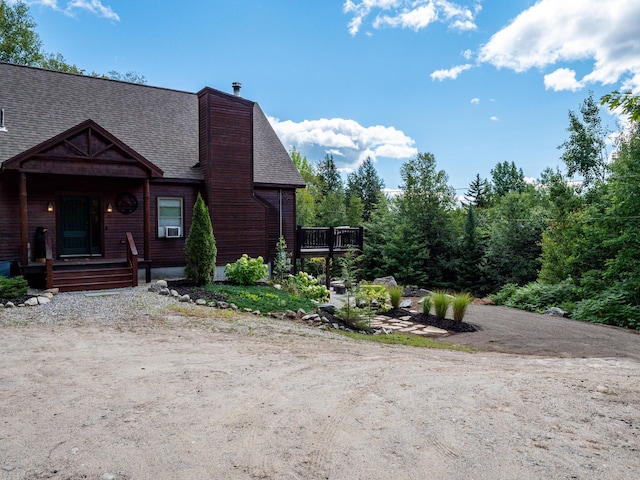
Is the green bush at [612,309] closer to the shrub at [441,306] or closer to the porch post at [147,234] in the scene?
the shrub at [441,306]

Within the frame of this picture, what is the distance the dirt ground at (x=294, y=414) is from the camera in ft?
10.0

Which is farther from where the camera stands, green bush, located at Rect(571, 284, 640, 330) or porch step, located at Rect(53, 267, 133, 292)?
green bush, located at Rect(571, 284, 640, 330)

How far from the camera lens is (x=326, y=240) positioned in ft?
55.1

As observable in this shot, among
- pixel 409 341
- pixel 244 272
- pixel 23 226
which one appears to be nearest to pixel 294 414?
pixel 409 341

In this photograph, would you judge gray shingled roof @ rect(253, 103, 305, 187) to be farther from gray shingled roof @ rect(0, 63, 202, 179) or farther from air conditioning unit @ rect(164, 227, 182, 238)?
air conditioning unit @ rect(164, 227, 182, 238)

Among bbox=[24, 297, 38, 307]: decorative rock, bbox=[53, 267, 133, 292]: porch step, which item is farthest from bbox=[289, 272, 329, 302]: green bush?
bbox=[24, 297, 38, 307]: decorative rock

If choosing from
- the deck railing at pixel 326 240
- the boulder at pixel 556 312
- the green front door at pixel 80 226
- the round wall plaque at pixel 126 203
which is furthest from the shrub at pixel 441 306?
the green front door at pixel 80 226

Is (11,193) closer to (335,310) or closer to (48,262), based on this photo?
(48,262)

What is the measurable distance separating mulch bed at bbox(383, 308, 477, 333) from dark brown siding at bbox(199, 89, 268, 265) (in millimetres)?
5361

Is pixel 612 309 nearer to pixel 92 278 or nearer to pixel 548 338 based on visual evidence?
pixel 548 338

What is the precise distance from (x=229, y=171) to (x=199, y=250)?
3573mm

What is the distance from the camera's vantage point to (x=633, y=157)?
1376 centimetres

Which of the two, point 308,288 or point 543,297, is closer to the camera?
point 308,288

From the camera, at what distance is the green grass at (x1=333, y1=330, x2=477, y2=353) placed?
859 cm
